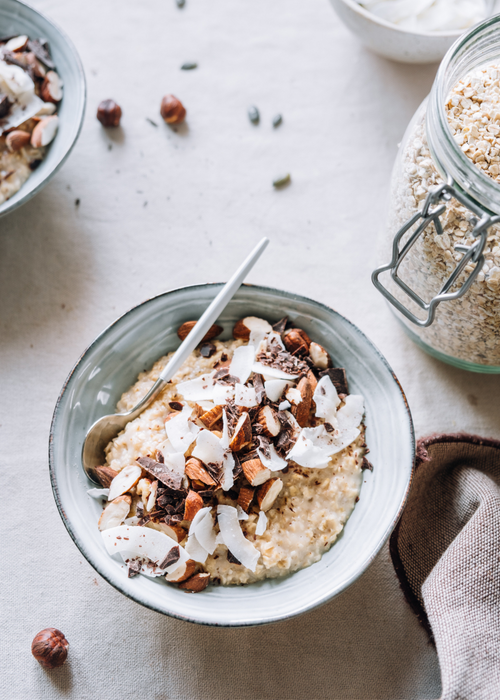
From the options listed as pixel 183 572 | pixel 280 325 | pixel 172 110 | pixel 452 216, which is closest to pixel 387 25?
pixel 172 110

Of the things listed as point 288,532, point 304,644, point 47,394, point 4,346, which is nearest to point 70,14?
point 4,346

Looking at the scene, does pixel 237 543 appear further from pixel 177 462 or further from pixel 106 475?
pixel 106 475

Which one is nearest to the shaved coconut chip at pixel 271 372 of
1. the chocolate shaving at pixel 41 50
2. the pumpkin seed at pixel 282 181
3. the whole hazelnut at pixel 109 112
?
the pumpkin seed at pixel 282 181

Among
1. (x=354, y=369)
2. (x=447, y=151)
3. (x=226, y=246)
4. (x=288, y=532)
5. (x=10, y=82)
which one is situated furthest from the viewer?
(x=226, y=246)

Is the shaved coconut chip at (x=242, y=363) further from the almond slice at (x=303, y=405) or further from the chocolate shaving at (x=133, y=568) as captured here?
the chocolate shaving at (x=133, y=568)

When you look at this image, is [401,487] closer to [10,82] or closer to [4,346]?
[4,346]

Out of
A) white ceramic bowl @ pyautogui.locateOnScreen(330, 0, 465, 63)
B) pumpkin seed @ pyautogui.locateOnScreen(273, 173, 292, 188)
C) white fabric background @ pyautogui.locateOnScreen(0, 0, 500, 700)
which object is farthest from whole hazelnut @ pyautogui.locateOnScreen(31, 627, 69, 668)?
white ceramic bowl @ pyautogui.locateOnScreen(330, 0, 465, 63)

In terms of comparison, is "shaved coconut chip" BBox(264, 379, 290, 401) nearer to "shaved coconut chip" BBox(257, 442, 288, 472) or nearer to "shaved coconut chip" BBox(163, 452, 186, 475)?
"shaved coconut chip" BBox(257, 442, 288, 472)
